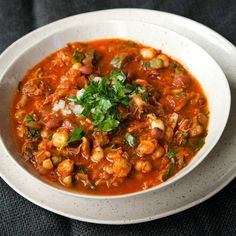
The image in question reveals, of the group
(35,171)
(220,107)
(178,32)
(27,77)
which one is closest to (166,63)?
(178,32)

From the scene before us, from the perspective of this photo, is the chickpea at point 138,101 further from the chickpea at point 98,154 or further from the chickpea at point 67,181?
the chickpea at point 67,181

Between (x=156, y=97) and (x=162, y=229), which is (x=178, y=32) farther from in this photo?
(x=162, y=229)

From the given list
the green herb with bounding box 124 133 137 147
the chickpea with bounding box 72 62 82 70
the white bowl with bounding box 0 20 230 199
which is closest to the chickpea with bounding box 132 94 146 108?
the green herb with bounding box 124 133 137 147

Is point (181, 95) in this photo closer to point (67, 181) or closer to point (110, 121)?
point (110, 121)

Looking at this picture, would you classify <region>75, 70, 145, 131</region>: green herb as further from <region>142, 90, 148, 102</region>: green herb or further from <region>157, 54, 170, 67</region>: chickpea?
<region>157, 54, 170, 67</region>: chickpea

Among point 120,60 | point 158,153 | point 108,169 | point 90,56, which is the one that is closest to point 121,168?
point 108,169

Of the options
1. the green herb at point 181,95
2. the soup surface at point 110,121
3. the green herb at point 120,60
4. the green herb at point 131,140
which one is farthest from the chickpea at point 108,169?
the green herb at point 120,60

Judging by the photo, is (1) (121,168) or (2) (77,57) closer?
(1) (121,168)
